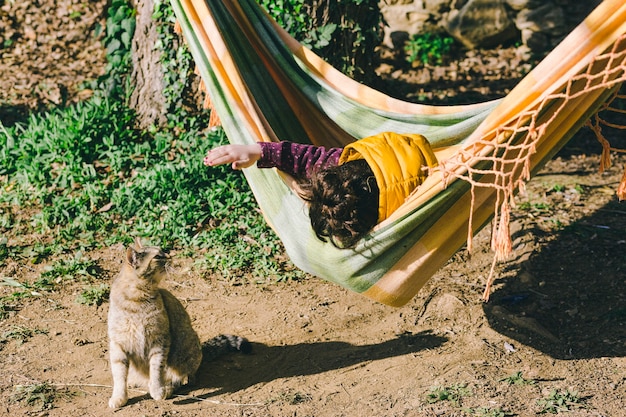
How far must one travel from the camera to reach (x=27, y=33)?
722 cm

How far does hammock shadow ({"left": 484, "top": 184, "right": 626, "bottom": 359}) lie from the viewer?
4074 millimetres

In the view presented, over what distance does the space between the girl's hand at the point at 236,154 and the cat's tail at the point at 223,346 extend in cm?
96

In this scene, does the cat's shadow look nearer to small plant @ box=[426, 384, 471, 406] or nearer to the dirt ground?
the dirt ground

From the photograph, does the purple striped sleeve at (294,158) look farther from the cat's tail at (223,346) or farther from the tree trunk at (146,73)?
the tree trunk at (146,73)

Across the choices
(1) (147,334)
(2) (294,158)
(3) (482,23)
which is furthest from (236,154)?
(3) (482,23)

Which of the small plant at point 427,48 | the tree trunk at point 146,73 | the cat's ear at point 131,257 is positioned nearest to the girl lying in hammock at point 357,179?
the cat's ear at point 131,257

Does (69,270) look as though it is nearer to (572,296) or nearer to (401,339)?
(401,339)

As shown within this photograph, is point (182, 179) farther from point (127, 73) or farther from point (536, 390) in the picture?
point (536, 390)

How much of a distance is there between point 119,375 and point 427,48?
5367mm

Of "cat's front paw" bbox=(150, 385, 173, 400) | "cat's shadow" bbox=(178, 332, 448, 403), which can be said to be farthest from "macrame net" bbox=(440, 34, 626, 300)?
"cat's front paw" bbox=(150, 385, 173, 400)

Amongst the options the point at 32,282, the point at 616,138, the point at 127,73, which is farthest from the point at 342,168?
the point at 616,138

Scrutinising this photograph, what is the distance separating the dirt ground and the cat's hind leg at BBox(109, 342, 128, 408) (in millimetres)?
45

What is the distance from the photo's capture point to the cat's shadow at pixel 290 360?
12.4ft

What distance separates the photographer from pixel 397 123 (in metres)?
4.11
